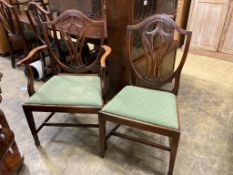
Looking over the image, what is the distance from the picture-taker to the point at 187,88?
7.93 ft

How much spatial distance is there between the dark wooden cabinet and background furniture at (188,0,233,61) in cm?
117

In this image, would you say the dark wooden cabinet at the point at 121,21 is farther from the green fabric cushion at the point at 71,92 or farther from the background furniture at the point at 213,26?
the background furniture at the point at 213,26

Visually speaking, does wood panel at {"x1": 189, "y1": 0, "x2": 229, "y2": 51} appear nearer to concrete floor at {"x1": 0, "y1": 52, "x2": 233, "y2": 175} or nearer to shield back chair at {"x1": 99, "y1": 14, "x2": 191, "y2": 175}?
concrete floor at {"x1": 0, "y1": 52, "x2": 233, "y2": 175}

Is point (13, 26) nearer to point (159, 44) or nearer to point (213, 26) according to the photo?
point (159, 44)

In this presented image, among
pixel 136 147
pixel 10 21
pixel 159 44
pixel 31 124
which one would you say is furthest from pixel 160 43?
pixel 10 21

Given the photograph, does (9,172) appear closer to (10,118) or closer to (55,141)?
(55,141)

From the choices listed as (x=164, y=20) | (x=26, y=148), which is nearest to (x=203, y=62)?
(x=164, y=20)

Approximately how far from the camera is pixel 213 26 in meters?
3.12

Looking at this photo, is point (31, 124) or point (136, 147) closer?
point (31, 124)

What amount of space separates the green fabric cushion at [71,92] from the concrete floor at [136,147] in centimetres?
46

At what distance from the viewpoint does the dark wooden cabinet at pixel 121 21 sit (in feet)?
5.32

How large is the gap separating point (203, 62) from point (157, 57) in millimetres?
2015

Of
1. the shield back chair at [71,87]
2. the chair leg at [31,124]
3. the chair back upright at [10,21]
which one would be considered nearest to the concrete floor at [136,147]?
the chair leg at [31,124]

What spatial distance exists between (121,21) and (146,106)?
78 centimetres
